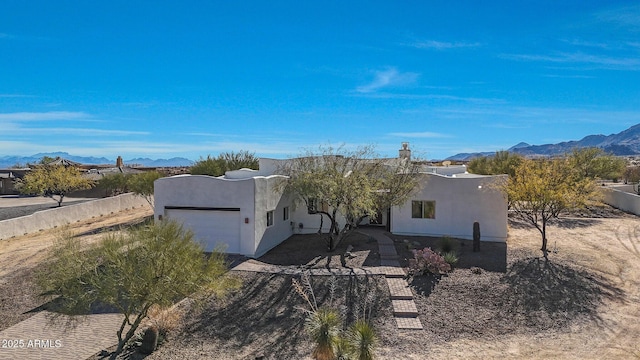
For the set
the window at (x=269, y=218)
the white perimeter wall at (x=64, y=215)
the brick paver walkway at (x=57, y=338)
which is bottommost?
the brick paver walkway at (x=57, y=338)

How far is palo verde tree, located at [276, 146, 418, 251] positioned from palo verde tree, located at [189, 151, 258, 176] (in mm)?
15082

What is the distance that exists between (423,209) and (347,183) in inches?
268

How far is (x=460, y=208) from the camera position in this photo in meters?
23.3

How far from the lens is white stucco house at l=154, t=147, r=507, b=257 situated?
2047 centimetres

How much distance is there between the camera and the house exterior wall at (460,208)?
22.8 meters

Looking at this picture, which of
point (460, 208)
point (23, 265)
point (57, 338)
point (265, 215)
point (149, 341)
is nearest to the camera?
point (149, 341)

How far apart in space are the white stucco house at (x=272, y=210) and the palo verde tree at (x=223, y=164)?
11.9 meters

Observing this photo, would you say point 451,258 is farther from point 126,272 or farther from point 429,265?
point 126,272

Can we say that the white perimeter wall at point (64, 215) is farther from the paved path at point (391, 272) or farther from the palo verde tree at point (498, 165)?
the palo verde tree at point (498, 165)

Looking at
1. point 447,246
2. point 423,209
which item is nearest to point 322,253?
point 447,246

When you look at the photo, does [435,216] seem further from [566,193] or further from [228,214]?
[228,214]

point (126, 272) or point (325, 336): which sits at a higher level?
point (126, 272)

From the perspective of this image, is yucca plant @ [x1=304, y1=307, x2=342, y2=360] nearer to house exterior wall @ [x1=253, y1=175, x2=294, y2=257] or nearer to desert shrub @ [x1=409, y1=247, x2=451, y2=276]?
desert shrub @ [x1=409, y1=247, x2=451, y2=276]

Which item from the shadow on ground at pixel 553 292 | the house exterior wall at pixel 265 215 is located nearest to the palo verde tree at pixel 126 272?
the house exterior wall at pixel 265 215
